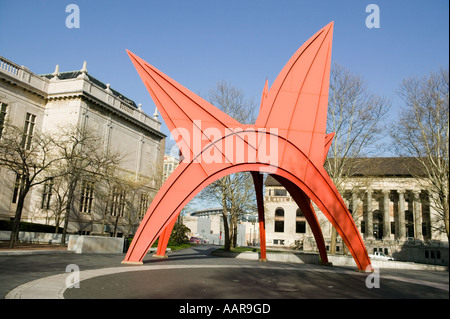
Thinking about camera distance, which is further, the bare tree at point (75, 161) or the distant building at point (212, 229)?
the distant building at point (212, 229)

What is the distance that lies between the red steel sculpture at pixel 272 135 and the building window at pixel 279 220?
51.4m

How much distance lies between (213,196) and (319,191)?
17114mm

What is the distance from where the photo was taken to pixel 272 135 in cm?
1411

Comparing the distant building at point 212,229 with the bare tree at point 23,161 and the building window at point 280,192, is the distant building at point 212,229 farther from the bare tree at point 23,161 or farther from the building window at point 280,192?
the bare tree at point 23,161

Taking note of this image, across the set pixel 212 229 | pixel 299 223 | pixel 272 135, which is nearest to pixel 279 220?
pixel 299 223

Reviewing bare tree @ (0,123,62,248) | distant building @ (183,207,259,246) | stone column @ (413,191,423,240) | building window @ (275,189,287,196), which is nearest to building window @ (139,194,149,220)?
bare tree @ (0,123,62,248)

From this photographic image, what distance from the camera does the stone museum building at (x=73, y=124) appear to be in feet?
108

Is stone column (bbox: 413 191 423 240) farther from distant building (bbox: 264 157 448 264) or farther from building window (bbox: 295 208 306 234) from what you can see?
building window (bbox: 295 208 306 234)

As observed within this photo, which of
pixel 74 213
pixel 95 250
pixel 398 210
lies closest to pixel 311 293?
pixel 95 250

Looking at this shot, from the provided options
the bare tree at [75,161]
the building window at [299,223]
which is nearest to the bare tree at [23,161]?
the bare tree at [75,161]

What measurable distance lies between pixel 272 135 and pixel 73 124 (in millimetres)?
27159

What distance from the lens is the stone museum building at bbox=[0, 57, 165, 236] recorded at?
33.0 meters

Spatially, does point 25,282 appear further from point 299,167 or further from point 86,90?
point 86,90

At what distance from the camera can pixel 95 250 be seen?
69.9 ft
